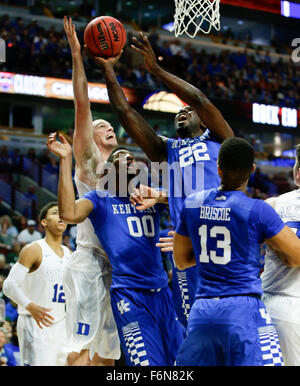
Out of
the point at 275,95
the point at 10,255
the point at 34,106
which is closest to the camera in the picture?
the point at 10,255

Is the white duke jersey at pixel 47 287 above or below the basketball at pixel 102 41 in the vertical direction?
below

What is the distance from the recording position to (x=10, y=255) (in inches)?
405

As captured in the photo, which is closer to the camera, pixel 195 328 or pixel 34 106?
pixel 195 328

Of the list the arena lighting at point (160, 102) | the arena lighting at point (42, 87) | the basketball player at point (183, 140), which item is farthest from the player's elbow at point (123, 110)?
the arena lighting at point (160, 102)

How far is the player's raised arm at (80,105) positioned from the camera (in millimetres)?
4391

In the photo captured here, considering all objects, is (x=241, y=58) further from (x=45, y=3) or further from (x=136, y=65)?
(x=45, y=3)

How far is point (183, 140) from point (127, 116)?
476 mm

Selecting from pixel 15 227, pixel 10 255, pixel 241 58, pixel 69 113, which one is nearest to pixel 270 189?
pixel 241 58

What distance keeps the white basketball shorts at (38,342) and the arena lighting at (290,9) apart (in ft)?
26.6

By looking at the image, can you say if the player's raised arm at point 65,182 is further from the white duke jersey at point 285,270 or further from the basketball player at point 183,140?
the white duke jersey at point 285,270

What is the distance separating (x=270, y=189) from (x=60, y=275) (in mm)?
14569

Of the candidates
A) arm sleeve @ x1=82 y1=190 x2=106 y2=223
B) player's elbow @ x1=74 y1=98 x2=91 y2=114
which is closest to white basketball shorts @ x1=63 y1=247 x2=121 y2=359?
arm sleeve @ x1=82 y1=190 x2=106 y2=223

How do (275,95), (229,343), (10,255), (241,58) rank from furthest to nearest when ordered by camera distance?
(241,58), (275,95), (10,255), (229,343)

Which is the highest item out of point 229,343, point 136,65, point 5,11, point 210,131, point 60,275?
point 5,11
